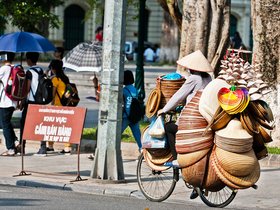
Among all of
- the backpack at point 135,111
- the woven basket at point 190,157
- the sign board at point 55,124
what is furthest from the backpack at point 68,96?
the woven basket at point 190,157

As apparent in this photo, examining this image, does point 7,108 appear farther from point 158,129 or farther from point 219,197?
point 219,197

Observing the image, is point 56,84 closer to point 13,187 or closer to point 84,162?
point 84,162

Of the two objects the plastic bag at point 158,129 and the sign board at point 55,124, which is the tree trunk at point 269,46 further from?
the plastic bag at point 158,129

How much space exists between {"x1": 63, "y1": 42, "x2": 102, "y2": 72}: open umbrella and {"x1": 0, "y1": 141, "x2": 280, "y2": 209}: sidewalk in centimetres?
151

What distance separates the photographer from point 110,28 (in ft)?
48.0

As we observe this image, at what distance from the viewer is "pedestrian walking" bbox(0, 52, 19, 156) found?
17609mm

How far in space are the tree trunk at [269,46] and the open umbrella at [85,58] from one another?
275cm

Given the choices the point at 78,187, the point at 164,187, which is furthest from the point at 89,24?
the point at 164,187

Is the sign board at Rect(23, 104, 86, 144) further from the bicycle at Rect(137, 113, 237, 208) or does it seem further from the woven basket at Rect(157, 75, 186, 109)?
the woven basket at Rect(157, 75, 186, 109)

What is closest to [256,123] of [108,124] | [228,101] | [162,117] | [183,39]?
[228,101]

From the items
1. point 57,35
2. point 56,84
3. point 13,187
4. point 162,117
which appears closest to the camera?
point 162,117

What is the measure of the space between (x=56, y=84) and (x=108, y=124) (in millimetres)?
3435

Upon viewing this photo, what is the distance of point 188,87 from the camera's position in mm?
13258

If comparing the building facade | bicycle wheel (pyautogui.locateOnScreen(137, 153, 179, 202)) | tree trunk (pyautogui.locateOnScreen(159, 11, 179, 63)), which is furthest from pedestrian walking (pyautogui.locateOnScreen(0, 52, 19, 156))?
the building facade
